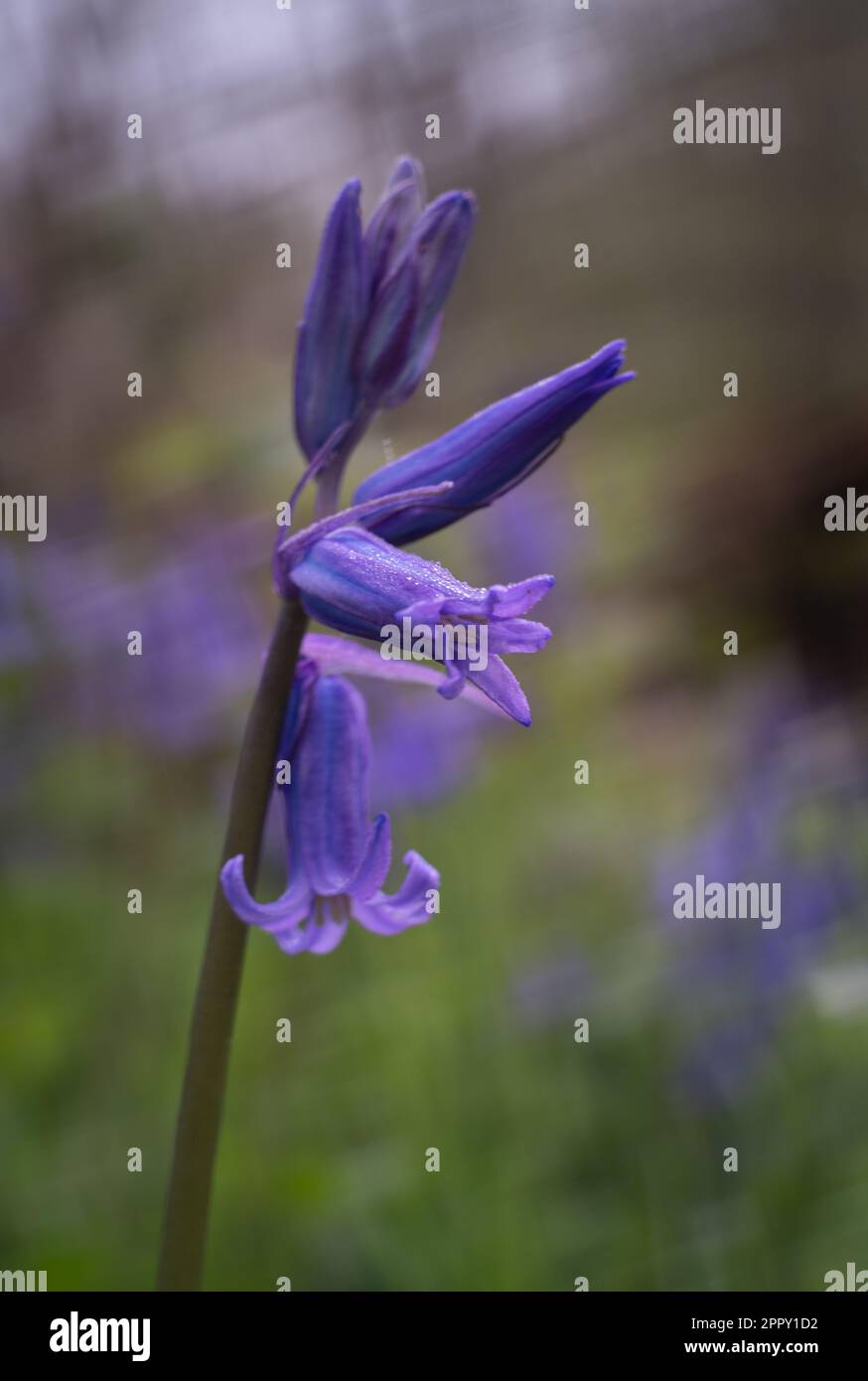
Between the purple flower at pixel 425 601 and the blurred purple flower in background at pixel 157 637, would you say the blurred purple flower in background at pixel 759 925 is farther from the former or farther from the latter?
the purple flower at pixel 425 601

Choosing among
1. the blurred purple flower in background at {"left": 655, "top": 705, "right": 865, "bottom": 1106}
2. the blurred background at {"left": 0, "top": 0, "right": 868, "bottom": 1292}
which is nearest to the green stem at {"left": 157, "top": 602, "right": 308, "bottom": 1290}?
the blurred background at {"left": 0, "top": 0, "right": 868, "bottom": 1292}

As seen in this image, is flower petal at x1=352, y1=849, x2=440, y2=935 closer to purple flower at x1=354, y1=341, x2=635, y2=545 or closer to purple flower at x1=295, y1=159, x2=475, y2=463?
purple flower at x1=354, y1=341, x2=635, y2=545

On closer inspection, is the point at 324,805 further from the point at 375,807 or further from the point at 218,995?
the point at 375,807

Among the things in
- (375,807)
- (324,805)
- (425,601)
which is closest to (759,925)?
(375,807)

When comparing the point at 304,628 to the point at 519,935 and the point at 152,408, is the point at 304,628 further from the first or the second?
the point at 152,408

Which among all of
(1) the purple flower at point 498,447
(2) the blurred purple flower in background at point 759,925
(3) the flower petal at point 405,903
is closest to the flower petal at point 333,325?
(1) the purple flower at point 498,447
